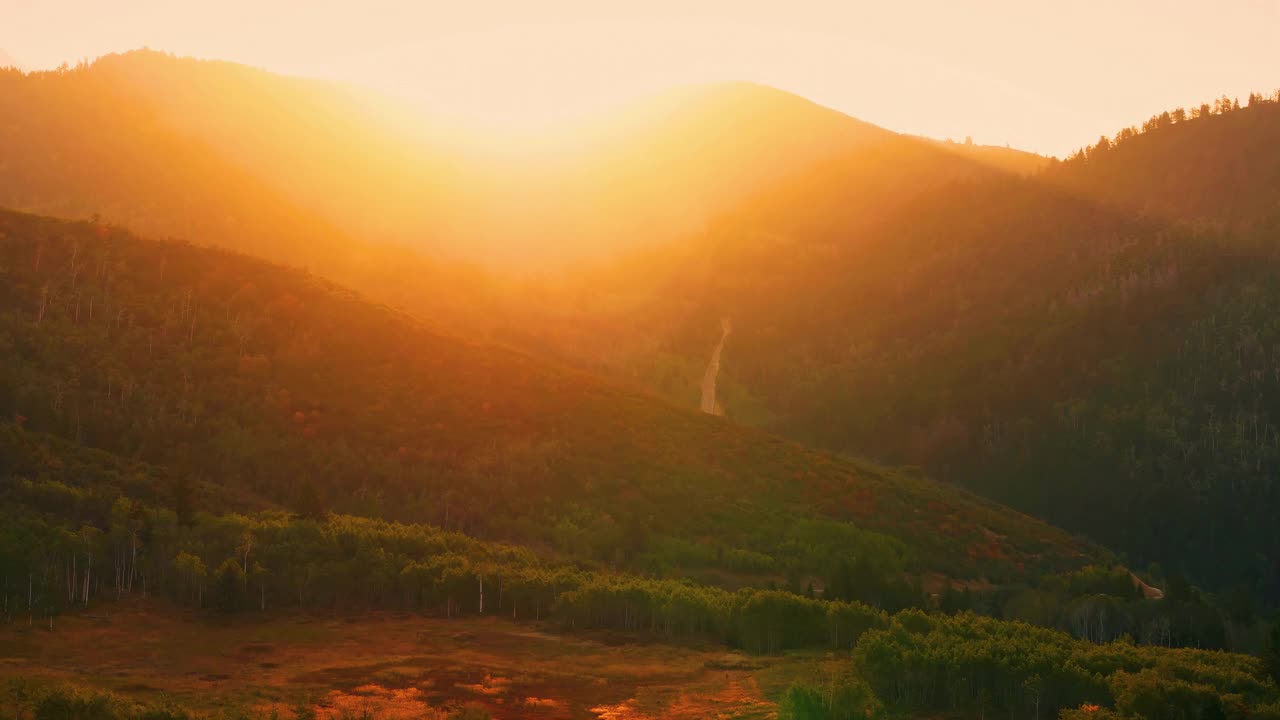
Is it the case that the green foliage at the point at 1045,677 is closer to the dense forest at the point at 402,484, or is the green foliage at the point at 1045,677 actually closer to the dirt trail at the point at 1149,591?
the dense forest at the point at 402,484

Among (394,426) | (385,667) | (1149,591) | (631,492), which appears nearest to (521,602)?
(385,667)

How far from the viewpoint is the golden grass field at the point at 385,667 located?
120 feet

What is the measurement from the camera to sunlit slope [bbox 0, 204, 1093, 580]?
75.2m

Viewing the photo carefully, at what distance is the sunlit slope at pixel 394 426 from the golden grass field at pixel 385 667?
1545 centimetres

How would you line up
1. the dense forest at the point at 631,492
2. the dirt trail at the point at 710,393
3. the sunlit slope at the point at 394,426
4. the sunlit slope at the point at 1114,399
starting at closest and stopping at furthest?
the dense forest at the point at 631,492
the sunlit slope at the point at 394,426
the sunlit slope at the point at 1114,399
the dirt trail at the point at 710,393

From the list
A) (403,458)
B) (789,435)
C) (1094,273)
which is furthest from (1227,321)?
(403,458)

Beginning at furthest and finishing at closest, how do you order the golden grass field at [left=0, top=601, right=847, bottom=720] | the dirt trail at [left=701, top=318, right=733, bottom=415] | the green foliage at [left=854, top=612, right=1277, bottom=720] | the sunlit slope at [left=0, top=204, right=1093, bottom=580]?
1. the dirt trail at [left=701, top=318, right=733, bottom=415]
2. the sunlit slope at [left=0, top=204, right=1093, bottom=580]
3. the golden grass field at [left=0, top=601, right=847, bottom=720]
4. the green foliage at [left=854, top=612, right=1277, bottom=720]

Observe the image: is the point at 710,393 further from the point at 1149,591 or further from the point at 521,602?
the point at 521,602


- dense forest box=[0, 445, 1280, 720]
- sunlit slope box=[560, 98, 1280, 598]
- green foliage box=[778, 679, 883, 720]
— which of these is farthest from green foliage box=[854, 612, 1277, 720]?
sunlit slope box=[560, 98, 1280, 598]

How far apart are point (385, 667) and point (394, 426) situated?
47.7m

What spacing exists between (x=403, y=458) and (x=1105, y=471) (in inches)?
4169

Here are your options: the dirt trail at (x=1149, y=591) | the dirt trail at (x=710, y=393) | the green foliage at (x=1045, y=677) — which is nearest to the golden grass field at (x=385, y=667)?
the green foliage at (x=1045, y=677)

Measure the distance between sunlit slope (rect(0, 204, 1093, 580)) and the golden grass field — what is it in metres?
15.4

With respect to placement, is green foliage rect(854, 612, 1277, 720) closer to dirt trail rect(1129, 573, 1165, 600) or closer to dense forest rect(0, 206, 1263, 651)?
dense forest rect(0, 206, 1263, 651)
